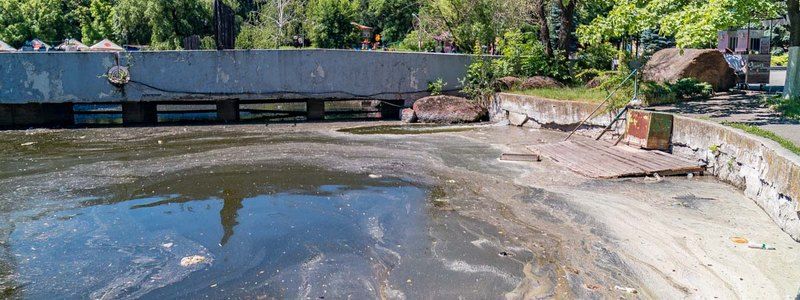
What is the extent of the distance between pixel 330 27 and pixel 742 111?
3489 cm

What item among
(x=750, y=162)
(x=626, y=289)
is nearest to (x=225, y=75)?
(x=750, y=162)

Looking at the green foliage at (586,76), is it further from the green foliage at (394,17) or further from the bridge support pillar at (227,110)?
the green foliage at (394,17)

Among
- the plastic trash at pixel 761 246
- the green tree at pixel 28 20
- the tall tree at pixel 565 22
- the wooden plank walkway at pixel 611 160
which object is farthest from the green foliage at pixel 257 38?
the plastic trash at pixel 761 246

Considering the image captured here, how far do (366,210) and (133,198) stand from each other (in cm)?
385

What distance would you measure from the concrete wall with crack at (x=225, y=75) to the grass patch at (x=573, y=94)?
10.1 feet

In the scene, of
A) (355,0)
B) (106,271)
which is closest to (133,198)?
(106,271)

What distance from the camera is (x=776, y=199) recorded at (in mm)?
9094

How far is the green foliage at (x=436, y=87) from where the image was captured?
20391 mm

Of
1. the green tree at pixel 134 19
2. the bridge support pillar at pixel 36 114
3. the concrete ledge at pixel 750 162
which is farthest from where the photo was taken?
the green tree at pixel 134 19

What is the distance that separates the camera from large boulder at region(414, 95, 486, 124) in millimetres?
19203

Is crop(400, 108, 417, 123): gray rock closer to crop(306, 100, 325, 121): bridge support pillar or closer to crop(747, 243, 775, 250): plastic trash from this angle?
crop(306, 100, 325, 121): bridge support pillar

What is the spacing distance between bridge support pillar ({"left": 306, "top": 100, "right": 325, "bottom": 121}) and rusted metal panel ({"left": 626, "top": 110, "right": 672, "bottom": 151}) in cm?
1019

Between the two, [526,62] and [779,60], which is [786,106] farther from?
[779,60]

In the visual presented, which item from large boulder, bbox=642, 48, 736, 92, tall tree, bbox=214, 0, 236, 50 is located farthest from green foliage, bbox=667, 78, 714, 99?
tall tree, bbox=214, 0, 236, 50
